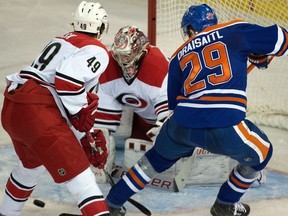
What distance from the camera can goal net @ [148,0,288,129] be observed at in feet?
15.1

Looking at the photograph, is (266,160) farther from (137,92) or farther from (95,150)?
(137,92)

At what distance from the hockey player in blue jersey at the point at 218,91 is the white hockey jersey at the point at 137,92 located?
53 cm

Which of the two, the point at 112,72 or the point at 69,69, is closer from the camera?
the point at 69,69

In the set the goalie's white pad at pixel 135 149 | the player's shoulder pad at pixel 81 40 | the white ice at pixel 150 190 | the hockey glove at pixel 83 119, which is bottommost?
the white ice at pixel 150 190

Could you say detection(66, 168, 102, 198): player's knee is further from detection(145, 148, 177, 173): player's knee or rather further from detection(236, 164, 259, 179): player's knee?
detection(236, 164, 259, 179): player's knee

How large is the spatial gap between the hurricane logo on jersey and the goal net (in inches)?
37.2

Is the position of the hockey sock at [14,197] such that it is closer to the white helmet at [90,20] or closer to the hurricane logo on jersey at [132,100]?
the white helmet at [90,20]

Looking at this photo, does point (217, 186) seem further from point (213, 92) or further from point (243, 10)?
point (243, 10)

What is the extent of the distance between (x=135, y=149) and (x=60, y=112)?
29.6 inches

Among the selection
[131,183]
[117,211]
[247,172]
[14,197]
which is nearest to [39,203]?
[14,197]

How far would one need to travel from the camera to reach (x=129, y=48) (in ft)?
11.4

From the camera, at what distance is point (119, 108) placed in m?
3.77

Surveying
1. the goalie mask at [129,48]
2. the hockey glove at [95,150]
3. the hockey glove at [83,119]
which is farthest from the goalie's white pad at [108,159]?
the hockey glove at [83,119]

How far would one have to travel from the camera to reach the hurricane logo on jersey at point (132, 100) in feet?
12.0
